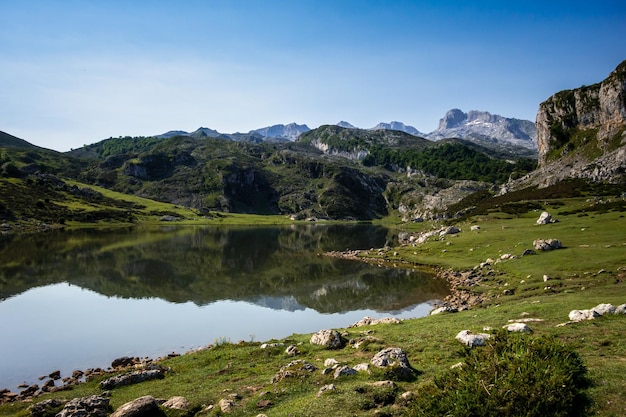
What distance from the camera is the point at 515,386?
10844mm

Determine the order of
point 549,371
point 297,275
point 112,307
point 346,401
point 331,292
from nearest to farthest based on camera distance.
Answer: point 549,371 < point 346,401 < point 112,307 < point 331,292 < point 297,275

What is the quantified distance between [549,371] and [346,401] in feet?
24.5

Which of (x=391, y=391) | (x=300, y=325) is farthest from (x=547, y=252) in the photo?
(x=391, y=391)

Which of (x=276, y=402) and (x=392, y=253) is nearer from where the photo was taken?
(x=276, y=402)

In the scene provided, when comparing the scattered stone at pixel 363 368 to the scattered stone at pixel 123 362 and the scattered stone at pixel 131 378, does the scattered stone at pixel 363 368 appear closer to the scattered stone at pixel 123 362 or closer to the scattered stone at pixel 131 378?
the scattered stone at pixel 131 378

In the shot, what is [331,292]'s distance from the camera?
2429 inches

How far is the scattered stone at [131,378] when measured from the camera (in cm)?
2267

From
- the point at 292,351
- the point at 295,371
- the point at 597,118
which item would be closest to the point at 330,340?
the point at 292,351

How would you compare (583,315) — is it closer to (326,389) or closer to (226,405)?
(326,389)

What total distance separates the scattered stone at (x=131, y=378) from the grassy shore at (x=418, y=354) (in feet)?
1.85

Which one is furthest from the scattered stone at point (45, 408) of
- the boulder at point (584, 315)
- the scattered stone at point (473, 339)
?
the boulder at point (584, 315)

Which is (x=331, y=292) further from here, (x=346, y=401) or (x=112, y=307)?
(x=346, y=401)

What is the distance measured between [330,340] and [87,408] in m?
15.4

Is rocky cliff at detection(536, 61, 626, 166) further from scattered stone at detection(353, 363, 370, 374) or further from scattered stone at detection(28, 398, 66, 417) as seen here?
scattered stone at detection(28, 398, 66, 417)
